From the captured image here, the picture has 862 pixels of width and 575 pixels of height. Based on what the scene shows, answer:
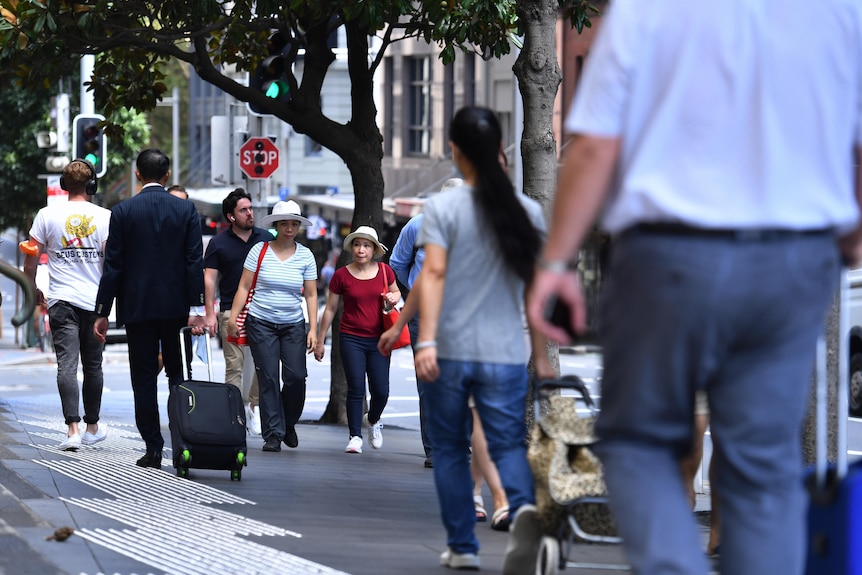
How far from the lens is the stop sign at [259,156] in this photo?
18.0m

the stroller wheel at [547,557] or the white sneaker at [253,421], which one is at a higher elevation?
the stroller wheel at [547,557]

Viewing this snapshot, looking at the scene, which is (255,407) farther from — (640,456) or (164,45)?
(640,456)

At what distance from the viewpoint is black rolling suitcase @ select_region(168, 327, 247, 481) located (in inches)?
359

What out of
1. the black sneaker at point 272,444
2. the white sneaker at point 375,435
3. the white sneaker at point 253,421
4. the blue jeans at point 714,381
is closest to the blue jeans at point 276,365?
the black sneaker at point 272,444

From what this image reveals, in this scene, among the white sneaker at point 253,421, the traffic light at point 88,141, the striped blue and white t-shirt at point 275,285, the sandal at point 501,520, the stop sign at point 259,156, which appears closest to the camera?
the sandal at point 501,520

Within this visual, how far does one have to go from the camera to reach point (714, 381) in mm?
3379

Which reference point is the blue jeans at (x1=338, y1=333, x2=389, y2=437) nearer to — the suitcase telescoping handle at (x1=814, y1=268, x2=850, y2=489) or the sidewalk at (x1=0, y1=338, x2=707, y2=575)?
the sidewalk at (x1=0, y1=338, x2=707, y2=575)

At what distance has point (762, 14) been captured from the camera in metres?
3.36

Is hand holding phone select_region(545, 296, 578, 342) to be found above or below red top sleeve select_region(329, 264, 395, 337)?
above

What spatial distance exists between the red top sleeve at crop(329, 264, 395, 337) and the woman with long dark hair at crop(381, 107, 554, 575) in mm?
5508

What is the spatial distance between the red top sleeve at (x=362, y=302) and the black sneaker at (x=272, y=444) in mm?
961

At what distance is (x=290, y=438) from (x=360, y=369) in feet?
2.69

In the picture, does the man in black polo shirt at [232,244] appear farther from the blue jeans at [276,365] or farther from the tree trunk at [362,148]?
the tree trunk at [362,148]

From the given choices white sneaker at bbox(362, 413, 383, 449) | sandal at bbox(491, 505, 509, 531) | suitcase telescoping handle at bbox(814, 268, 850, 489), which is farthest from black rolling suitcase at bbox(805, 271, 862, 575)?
white sneaker at bbox(362, 413, 383, 449)
